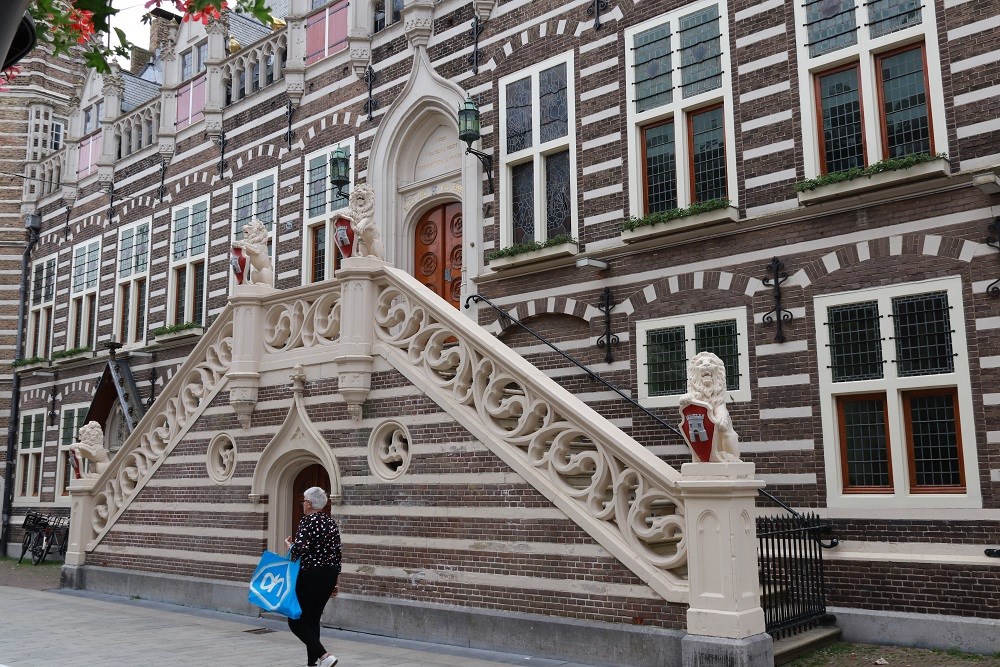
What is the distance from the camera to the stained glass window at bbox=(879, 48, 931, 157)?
11422 millimetres

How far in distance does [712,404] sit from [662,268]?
492 centimetres

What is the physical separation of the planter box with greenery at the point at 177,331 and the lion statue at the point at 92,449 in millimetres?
4818

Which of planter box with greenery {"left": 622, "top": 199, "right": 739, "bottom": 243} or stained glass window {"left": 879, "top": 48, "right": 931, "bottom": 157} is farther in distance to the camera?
planter box with greenery {"left": 622, "top": 199, "right": 739, "bottom": 243}

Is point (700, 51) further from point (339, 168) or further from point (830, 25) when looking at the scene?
point (339, 168)

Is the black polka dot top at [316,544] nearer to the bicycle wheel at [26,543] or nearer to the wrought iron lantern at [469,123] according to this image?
the wrought iron lantern at [469,123]

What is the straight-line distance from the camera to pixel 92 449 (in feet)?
53.8

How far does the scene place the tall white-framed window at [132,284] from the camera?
23.9 m

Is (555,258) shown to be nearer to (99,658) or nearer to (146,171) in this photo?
(99,658)

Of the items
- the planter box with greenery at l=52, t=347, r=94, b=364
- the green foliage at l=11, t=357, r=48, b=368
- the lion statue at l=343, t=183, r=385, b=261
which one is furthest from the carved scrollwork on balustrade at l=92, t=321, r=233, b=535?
the green foliage at l=11, t=357, r=48, b=368

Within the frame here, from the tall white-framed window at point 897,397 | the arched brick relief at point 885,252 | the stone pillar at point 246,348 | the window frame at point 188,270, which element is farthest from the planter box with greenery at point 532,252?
the window frame at point 188,270

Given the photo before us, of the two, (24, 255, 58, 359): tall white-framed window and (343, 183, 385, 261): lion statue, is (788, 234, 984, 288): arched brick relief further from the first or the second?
(24, 255, 58, 359): tall white-framed window

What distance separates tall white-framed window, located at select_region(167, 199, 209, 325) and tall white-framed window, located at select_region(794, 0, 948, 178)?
580 inches


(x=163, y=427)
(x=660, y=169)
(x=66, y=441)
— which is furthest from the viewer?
(x=66, y=441)

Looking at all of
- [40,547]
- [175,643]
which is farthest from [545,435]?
[40,547]
